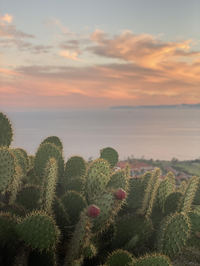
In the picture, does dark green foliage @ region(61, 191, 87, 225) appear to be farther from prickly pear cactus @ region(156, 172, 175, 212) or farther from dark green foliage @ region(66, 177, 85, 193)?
prickly pear cactus @ region(156, 172, 175, 212)

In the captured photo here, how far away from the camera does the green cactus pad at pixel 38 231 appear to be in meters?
2.68

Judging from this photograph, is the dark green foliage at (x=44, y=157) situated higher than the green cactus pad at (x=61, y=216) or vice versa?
the dark green foliage at (x=44, y=157)

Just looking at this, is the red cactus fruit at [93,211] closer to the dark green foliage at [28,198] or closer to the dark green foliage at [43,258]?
the dark green foliage at [43,258]

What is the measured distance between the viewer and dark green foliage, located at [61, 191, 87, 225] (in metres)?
3.32

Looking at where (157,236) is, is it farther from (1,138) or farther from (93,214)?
(1,138)

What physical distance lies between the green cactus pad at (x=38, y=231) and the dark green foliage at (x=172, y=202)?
1992 millimetres

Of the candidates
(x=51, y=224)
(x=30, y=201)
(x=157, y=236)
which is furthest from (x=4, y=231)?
(x=157, y=236)

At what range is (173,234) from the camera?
11.7ft

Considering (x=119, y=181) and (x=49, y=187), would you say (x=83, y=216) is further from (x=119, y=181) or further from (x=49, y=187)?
(x=119, y=181)

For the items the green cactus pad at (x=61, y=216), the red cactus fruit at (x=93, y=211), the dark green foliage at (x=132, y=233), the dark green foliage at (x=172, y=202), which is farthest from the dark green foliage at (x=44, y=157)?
the red cactus fruit at (x=93, y=211)

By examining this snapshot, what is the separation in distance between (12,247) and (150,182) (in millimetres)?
1760

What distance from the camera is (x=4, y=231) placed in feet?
9.28

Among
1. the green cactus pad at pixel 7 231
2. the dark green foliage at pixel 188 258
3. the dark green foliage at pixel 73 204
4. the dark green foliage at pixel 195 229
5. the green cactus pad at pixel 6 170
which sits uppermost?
the green cactus pad at pixel 6 170

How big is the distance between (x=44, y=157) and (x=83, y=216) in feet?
4.80
